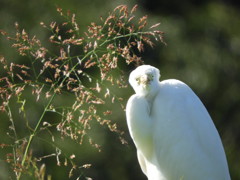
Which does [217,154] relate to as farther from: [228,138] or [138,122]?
[228,138]

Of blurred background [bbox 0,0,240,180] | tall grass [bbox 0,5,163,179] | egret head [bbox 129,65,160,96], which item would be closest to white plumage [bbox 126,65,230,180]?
egret head [bbox 129,65,160,96]

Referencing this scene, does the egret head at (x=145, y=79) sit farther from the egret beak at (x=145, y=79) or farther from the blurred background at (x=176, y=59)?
the blurred background at (x=176, y=59)

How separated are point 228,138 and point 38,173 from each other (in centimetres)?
504

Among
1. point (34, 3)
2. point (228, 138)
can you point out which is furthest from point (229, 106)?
point (34, 3)

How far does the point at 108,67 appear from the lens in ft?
5.97

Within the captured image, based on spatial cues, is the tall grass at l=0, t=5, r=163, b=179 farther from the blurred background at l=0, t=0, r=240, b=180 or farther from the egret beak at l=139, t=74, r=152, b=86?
the blurred background at l=0, t=0, r=240, b=180

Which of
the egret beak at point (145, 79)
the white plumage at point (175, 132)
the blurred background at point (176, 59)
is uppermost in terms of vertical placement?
the blurred background at point (176, 59)

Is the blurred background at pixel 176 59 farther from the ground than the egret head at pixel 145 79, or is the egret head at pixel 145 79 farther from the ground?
the blurred background at pixel 176 59

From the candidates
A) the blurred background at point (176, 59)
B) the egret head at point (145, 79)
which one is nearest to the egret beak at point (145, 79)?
the egret head at point (145, 79)

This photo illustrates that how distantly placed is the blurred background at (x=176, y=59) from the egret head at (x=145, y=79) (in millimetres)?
3608

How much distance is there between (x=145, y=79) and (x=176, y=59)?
4.80m

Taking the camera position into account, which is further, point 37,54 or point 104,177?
point 104,177

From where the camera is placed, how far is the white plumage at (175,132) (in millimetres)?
2049

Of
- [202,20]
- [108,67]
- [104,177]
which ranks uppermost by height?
[202,20]
